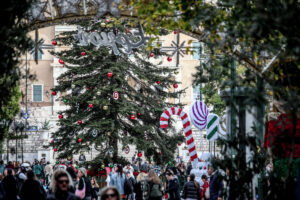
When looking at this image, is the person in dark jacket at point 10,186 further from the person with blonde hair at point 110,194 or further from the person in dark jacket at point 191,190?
the person with blonde hair at point 110,194

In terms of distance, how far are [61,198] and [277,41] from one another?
145 inches

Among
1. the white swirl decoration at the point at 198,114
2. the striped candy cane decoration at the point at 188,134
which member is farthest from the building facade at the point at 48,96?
the white swirl decoration at the point at 198,114

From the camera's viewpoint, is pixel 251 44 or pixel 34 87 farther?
pixel 34 87

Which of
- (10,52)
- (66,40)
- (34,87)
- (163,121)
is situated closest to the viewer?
(10,52)

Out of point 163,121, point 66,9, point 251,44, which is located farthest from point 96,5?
point 163,121

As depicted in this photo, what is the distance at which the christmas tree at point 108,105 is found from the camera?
3403 centimetres

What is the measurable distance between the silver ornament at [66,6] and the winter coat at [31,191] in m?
3.93

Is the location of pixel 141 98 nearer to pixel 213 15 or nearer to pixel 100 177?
pixel 100 177

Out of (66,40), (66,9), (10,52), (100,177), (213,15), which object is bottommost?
(100,177)

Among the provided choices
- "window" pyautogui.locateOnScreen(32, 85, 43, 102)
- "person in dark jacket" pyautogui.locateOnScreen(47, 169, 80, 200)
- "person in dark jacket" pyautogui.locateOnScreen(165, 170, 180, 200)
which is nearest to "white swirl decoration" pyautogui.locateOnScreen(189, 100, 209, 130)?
"person in dark jacket" pyautogui.locateOnScreen(165, 170, 180, 200)

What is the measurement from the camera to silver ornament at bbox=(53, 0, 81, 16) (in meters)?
14.2

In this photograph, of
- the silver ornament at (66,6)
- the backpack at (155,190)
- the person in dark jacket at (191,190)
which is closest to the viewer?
the silver ornament at (66,6)

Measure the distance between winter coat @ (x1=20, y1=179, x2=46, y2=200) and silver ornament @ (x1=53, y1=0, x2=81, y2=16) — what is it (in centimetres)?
393

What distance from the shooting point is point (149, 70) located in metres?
36.8
